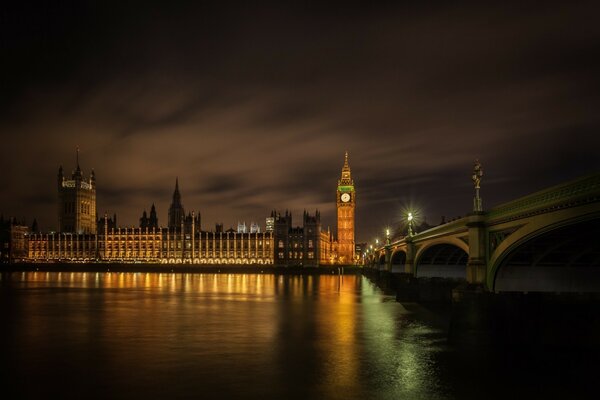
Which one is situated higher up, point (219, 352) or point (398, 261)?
point (398, 261)

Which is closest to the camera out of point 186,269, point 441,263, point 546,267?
point 546,267

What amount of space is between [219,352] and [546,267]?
57.7ft

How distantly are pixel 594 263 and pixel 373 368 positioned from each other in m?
14.5

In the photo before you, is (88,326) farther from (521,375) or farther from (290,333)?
(521,375)

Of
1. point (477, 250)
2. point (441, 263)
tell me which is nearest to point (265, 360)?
point (477, 250)

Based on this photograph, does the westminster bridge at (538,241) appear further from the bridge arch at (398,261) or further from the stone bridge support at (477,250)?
the bridge arch at (398,261)

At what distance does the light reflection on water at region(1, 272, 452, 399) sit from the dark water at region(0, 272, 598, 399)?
0.06 meters

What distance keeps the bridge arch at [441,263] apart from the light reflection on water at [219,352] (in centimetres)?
751

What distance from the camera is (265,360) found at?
28.1 meters

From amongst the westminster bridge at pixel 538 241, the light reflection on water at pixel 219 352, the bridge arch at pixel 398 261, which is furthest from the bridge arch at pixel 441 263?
the bridge arch at pixel 398 261

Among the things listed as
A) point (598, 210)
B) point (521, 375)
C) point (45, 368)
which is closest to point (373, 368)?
point (521, 375)

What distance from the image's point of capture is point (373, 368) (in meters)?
26.3

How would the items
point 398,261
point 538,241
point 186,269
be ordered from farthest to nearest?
1. point 186,269
2. point 398,261
3. point 538,241

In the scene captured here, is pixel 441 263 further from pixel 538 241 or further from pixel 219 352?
pixel 219 352
